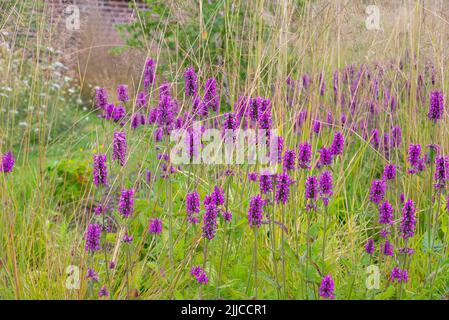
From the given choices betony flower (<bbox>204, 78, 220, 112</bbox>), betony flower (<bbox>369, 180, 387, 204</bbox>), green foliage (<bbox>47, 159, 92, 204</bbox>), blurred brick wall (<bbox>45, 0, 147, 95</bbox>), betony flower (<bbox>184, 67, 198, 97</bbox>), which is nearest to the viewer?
betony flower (<bbox>369, 180, 387, 204</bbox>)

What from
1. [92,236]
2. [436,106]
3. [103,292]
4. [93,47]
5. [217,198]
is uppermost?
[93,47]

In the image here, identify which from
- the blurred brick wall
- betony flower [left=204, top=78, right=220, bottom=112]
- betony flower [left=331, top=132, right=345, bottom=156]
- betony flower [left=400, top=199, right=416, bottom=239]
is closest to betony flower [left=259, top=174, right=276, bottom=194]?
betony flower [left=331, top=132, right=345, bottom=156]

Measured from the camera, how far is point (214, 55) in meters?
4.65

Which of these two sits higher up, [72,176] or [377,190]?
[377,190]

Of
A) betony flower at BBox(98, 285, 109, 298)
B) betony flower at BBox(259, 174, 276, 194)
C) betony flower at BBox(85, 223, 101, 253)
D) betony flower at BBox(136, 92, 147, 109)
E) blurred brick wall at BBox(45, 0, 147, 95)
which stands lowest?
betony flower at BBox(98, 285, 109, 298)

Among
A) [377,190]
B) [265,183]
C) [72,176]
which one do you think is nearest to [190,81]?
[265,183]

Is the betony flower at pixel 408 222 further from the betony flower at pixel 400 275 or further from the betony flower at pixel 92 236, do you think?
the betony flower at pixel 92 236

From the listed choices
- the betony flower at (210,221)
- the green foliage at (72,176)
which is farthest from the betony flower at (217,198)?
the green foliage at (72,176)

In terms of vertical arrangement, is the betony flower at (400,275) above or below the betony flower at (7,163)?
below

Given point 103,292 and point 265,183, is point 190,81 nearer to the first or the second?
point 265,183

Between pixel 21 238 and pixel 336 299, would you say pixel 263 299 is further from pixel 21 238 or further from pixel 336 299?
pixel 21 238

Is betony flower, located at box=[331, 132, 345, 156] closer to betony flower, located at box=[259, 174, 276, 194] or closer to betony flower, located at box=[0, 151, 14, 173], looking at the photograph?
betony flower, located at box=[259, 174, 276, 194]

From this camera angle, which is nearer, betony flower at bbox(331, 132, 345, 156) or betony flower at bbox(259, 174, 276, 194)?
betony flower at bbox(259, 174, 276, 194)
